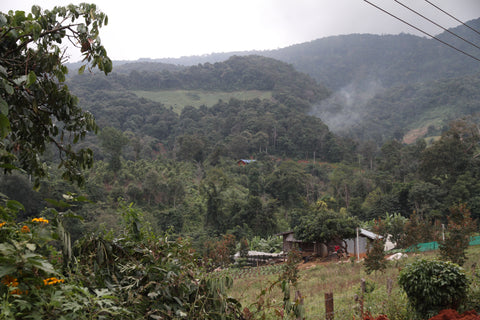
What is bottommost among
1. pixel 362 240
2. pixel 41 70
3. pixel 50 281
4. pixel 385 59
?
pixel 362 240

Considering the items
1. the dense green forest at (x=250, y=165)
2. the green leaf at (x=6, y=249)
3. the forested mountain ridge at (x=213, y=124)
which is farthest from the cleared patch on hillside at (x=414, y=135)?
the green leaf at (x=6, y=249)

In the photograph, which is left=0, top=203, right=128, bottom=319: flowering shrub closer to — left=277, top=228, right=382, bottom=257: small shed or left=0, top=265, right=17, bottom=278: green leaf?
left=0, top=265, right=17, bottom=278: green leaf

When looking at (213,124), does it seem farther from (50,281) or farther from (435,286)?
(50,281)

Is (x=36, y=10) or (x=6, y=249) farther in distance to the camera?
(x=36, y=10)

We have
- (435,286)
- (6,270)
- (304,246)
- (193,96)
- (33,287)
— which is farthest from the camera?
(193,96)

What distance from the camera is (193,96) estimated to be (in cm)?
8800

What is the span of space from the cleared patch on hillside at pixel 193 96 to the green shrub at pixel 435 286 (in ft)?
244

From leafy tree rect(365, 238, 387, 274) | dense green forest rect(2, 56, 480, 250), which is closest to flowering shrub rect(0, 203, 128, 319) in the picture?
dense green forest rect(2, 56, 480, 250)

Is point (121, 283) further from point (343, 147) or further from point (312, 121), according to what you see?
point (312, 121)

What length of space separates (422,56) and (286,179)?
118703 millimetres

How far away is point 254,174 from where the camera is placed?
43.9 meters

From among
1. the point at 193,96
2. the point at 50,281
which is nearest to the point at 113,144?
the point at 50,281

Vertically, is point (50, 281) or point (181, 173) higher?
point (50, 281)

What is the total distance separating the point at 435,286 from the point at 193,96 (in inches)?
3348
